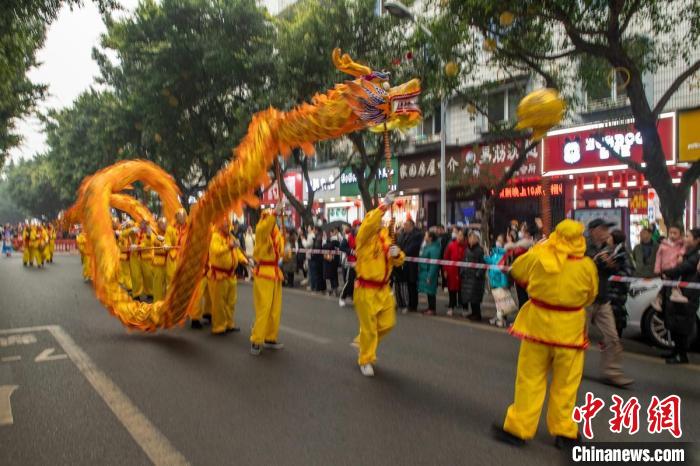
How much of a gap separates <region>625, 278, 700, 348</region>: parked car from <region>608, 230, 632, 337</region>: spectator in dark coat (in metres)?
0.28

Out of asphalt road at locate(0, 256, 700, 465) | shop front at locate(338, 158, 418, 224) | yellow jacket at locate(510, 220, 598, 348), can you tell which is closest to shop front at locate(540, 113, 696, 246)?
shop front at locate(338, 158, 418, 224)

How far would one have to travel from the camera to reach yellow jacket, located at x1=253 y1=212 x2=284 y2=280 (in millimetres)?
6980

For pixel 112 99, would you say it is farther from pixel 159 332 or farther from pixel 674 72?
pixel 674 72

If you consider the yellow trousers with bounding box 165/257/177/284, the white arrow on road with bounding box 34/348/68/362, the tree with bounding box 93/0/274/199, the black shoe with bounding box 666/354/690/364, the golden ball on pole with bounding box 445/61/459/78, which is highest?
the tree with bounding box 93/0/274/199

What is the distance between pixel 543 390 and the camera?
4.09 m

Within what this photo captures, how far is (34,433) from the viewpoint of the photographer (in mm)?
4277

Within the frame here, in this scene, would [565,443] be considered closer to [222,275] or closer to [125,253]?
[222,275]

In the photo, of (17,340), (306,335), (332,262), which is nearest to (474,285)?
(306,335)

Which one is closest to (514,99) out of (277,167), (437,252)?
(437,252)

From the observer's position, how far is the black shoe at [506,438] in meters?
4.04

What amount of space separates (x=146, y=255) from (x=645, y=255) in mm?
8385

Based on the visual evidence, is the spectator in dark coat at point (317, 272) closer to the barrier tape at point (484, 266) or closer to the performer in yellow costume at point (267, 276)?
the barrier tape at point (484, 266)

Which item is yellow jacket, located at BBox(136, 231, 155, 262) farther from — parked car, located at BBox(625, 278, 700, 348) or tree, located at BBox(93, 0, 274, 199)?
parked car, located at BBox(625, 278, 700, 348)

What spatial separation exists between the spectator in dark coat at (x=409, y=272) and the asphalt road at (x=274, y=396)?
1.77 metres
